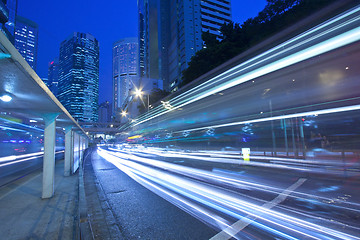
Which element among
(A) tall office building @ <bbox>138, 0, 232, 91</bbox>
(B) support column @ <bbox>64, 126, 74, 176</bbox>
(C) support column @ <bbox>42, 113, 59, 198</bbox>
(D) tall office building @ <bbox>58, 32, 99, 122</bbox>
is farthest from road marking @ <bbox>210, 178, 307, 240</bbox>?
(D) tall office building @ <bbox>58, 32, 99, 122</bbox>

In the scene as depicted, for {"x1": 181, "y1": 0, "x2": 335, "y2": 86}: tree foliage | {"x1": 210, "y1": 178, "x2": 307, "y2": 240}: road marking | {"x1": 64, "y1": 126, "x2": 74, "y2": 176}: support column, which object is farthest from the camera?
{"x1": 181, "y1": 0, "x2": 335, "y2": 86}: tree foliage

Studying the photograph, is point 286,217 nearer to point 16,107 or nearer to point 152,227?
point 152,227

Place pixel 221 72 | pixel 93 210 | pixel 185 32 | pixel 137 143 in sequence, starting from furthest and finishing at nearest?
pixel 185 32 → pixel 137 143 → pixel 221 72 → pixel 93 210

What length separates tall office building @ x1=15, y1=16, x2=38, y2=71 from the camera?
122812 millimetres

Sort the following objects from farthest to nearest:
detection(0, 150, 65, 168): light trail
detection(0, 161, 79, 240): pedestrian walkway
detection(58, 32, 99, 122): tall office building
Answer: detection(58, 32, 99, 122): tall office building < detection(0, 150, 65, 168): light trail < detection(0, 161, 79, 240): pedestrian walkway

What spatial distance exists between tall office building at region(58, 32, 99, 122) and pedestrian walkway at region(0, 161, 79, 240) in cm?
17525

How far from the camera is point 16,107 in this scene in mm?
5945

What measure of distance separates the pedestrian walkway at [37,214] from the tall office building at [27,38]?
149879 millimetres

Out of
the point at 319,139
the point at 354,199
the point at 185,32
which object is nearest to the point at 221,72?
the point at 354,199

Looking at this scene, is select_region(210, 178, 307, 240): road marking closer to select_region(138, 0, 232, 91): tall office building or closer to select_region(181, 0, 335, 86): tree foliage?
select_region(181, 0, 335, 86): tree foliage

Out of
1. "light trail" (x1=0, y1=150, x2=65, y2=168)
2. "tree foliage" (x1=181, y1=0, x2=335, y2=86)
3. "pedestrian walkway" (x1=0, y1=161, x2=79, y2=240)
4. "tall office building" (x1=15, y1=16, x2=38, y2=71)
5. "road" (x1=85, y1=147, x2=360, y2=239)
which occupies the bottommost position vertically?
"road" (x1=85, y1=147, x2=360, y2=239)

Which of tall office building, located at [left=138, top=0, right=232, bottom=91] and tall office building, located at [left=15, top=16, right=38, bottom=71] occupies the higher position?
tall office building, located at [left=15, top=16, right=38, bottom=71]

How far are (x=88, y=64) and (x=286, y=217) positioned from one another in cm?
19695

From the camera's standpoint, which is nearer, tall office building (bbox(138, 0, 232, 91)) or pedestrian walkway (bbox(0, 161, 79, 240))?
pedestrian walkway (bbox(0, 161, 79, 240))
